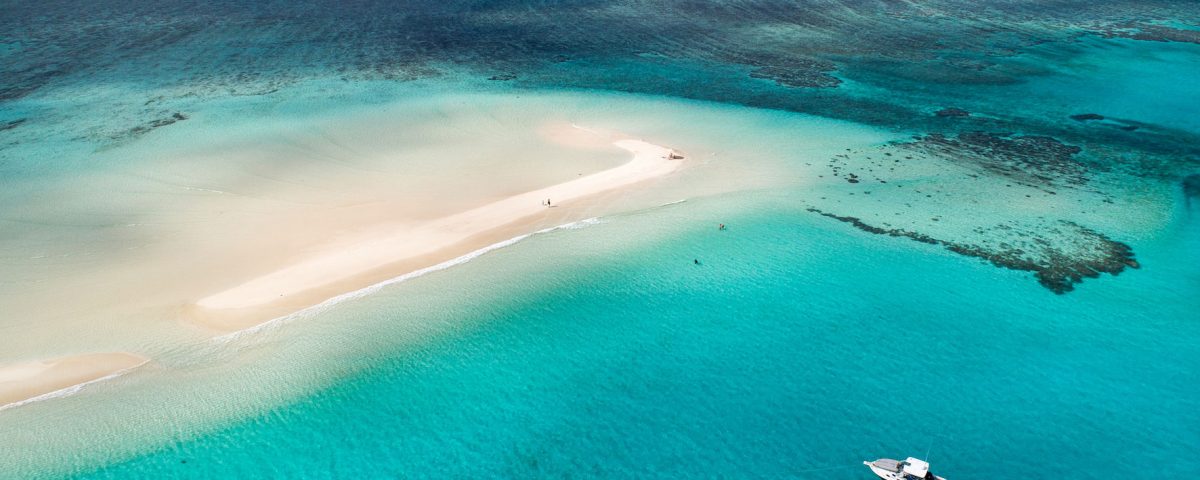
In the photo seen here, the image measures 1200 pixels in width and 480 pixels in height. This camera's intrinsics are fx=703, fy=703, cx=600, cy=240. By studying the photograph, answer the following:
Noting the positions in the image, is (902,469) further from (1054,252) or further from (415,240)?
(415,240)

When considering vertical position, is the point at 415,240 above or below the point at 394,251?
above

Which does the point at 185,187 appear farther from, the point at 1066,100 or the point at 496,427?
the point at 1066,100

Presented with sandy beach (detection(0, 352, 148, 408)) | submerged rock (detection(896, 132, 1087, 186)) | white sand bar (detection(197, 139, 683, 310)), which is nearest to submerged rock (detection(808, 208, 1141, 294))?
submerged rock (detection(896, 132, 1087, 186))

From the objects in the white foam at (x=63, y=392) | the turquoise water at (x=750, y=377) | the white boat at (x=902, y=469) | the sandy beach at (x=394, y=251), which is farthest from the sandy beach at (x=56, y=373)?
the white boat at (x=902, y=469)

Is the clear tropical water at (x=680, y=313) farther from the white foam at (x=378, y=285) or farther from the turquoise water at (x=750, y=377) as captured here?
the white foam at (x=378, y=285)

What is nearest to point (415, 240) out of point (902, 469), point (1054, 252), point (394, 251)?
point (394, 251)

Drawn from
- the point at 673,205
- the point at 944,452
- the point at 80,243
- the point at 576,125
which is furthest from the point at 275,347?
the point at 576,125
